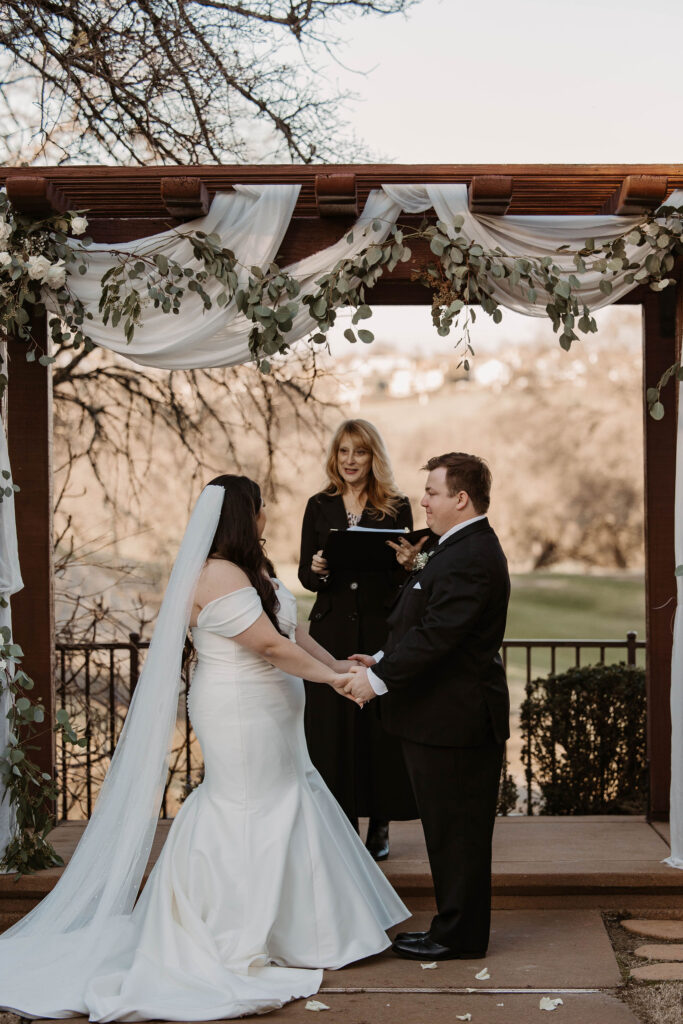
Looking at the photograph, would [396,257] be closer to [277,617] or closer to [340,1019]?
[277,617]

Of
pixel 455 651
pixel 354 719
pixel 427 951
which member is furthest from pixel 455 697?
pixel 354 719

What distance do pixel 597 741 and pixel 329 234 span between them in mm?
3203

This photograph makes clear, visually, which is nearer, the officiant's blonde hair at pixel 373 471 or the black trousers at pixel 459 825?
the black trousers at pixel 459 825

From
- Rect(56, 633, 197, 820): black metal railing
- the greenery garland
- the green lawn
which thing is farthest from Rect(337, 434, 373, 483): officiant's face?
the green lawn

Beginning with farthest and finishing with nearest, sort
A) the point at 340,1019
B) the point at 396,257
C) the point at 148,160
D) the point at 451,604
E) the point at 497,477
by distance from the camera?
the point at 497,477, the point at 148,160, the point at 396,257, the point at 451,604, the point at 340,1019

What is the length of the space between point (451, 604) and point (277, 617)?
634 millimetres

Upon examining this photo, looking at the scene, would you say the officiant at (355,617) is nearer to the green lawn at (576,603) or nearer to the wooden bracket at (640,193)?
the wooden bracket at (640,193)

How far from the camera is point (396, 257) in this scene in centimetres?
439

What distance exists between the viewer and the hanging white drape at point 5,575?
4375mm

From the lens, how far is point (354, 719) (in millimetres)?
4648

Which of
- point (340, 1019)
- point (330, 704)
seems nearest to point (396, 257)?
point (330, 704)

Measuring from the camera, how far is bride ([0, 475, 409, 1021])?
3527 millimetres

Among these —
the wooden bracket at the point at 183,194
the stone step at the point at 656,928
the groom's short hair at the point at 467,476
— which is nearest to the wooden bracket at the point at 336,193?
the wooden bracket at the point at 183,194

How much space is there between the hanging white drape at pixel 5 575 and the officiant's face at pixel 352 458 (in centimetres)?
143
